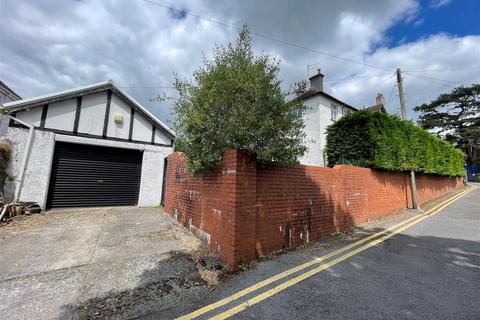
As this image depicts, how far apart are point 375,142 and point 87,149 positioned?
11648 mm

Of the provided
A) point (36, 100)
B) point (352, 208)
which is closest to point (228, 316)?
point (352, 208)

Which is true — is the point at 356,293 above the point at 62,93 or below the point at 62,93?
below

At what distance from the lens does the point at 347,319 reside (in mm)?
2502

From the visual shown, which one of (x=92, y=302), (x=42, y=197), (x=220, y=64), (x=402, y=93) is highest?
(x=402, y=93)

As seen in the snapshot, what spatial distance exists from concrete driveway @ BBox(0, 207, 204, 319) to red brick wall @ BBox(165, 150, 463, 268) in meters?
0.78

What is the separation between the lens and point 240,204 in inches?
152

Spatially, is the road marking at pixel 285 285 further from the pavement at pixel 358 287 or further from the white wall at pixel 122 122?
the white wall at pixel 122 122

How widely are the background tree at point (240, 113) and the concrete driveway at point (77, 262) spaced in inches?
78.1

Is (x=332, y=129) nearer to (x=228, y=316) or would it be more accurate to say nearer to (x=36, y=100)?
(x=228, y=316)

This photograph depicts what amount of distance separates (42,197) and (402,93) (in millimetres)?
18553

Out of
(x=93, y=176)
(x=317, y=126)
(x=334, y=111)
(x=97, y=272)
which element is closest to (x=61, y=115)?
(x=93, y=176)

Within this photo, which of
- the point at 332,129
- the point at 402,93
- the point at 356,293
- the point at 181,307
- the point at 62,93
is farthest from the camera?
the point at 402,93

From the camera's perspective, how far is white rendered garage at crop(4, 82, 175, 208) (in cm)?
→ 816

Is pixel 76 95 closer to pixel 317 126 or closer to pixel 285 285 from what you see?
pixel 285 285
